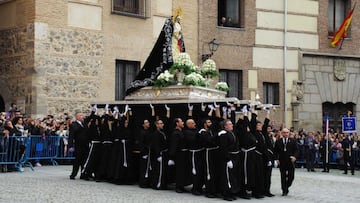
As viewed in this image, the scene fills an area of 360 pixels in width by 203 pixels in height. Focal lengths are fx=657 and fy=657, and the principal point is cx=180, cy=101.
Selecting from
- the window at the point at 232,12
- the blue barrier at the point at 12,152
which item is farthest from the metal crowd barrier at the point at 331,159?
the blue barrier at the point at 12,152

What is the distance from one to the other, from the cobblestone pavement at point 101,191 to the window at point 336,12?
514 inches

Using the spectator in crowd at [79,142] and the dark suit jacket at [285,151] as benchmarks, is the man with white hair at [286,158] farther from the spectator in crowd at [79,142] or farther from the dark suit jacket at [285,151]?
the spectator in crowd at [79,142]

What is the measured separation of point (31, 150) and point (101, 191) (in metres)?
6.93

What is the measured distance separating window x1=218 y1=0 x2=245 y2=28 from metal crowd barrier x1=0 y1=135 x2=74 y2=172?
9714mm

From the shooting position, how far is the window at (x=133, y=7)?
81.8ft

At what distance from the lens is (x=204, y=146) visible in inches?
594

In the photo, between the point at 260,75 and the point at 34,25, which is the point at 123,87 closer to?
the point at 34,25

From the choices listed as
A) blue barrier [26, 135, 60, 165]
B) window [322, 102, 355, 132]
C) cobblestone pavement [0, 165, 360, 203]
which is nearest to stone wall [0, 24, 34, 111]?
blue barrier [26, 135, 60, 165]

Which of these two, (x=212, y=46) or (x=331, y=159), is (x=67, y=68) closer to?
(x=212, y=46)

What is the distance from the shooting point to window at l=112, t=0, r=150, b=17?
24.9 metres

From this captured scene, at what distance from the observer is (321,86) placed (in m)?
29.7

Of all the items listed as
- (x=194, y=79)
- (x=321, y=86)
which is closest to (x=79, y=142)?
(x=194, y=79)

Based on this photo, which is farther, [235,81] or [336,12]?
[336,12]

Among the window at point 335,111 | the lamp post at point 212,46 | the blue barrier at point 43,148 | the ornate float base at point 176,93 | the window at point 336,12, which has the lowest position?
the blue barrier at point 43,148
